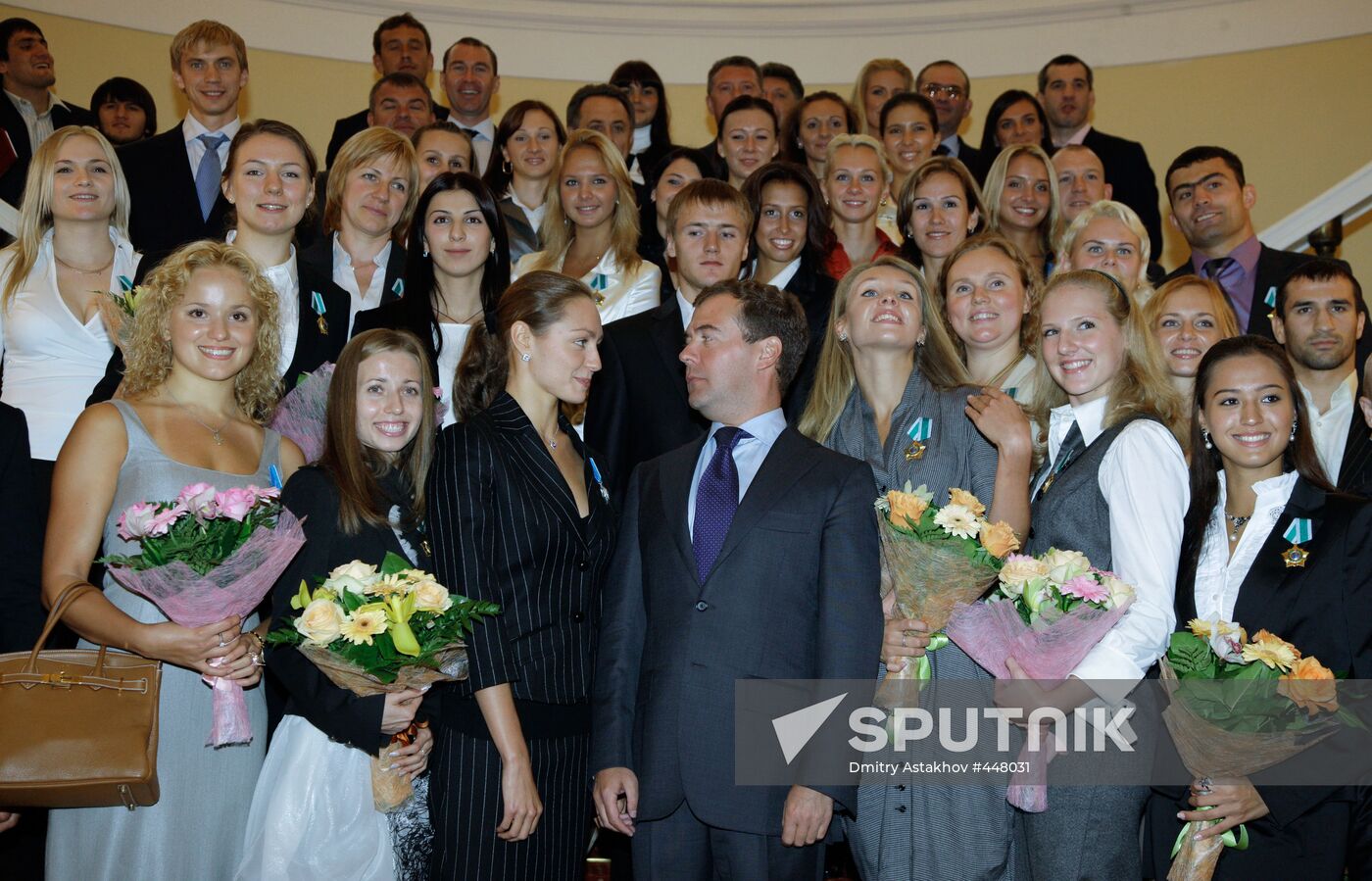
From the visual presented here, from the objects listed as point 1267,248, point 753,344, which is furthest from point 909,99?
point 753,344

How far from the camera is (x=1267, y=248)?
6.31 metres

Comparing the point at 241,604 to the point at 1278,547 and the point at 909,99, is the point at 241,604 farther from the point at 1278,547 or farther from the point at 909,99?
the point at 909,99

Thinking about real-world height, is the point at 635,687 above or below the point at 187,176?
below

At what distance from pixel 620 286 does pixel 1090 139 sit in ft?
10.8

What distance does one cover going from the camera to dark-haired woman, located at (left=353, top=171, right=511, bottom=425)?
16.5ft

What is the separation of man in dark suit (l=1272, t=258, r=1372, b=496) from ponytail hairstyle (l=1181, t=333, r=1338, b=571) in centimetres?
132

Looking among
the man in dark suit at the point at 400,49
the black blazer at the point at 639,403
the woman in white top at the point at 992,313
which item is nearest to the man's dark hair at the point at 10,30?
the man in dark suit at the point at 400,49

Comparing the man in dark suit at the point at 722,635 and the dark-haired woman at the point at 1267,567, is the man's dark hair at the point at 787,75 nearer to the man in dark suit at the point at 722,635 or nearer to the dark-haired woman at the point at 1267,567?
the dark-haired woman at the point at 1267,567

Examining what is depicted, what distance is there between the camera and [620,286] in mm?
5914

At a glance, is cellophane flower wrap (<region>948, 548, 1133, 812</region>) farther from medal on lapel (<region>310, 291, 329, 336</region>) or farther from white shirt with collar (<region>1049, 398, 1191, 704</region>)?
medal on lapel (<region>310, 291, 329, 336</region>)

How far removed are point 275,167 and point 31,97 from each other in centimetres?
304

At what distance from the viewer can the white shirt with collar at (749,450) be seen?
12.8 feet

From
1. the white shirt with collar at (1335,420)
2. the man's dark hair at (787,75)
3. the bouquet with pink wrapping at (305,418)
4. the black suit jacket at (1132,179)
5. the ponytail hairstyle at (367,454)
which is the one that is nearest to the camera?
the ponytail hairstyle at (367,454)

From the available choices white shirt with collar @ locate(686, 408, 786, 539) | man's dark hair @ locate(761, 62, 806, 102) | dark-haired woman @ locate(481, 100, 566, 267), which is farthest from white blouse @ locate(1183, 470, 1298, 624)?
man's dark hair @ locate(761, 62, 806, 102)
